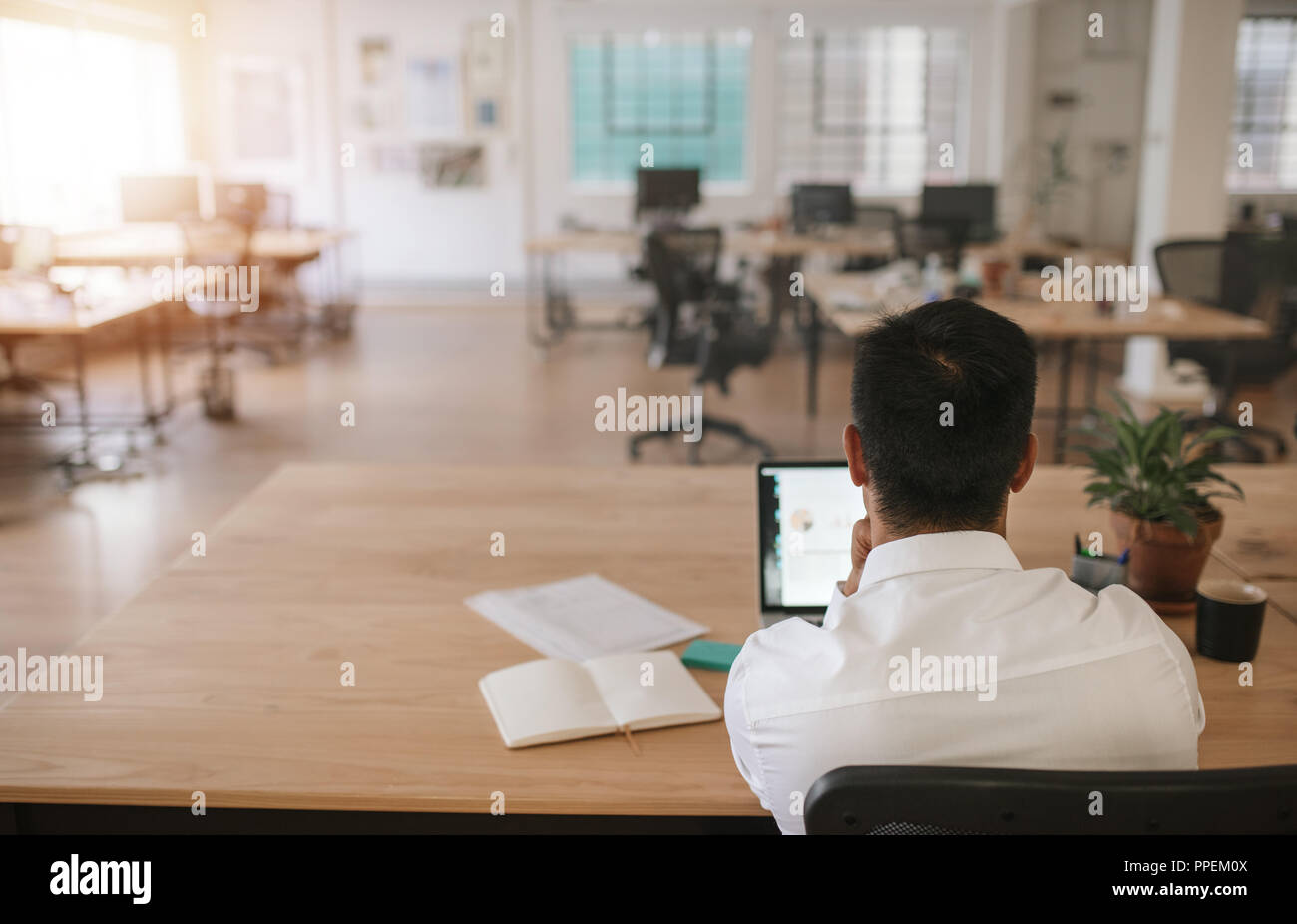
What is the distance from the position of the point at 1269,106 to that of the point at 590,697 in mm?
12578

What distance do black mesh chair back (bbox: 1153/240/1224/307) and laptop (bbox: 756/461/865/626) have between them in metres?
4.65

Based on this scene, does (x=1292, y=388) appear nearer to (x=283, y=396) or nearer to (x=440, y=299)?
(x=283, y=396)

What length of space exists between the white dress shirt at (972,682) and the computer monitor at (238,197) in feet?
28.8

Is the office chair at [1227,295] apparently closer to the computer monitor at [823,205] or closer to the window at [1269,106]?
the computer monitor at [823,205]

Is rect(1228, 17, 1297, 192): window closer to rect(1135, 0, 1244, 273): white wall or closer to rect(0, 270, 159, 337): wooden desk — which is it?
rect(1135, 0, 1244, 273): white wall

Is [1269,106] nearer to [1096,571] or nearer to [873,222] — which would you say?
[873,222]

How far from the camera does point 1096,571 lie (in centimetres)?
187

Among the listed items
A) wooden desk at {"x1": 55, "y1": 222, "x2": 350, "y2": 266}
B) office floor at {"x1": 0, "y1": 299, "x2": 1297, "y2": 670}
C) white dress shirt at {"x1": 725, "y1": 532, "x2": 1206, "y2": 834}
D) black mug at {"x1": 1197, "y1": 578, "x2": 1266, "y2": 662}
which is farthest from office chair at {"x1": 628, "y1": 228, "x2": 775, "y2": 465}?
white dress shirt at {"x1": 725, "y1": 532, "x2": 1206, "y2": 834}

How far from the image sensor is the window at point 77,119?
791 centimetres

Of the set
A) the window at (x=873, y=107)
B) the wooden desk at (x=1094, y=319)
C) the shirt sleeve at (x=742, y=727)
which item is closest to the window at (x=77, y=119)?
the wooden desk at (x=1094, y=319)

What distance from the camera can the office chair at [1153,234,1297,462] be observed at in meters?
5.62

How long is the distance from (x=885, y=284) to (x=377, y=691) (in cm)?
482

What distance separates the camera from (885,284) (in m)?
6.04

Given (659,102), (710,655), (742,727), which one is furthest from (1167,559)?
(659,102)
